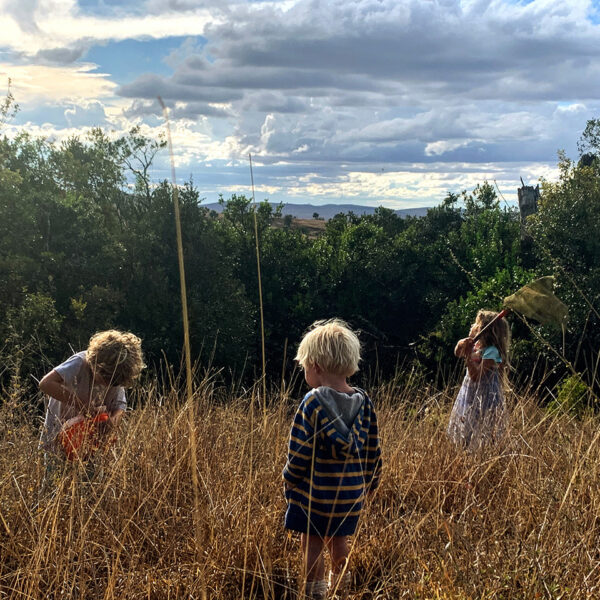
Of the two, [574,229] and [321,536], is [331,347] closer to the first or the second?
[321,536]

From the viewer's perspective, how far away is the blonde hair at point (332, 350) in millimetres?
2562

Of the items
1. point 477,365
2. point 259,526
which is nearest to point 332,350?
point 259,526

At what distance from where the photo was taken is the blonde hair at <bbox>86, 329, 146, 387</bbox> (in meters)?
3.17

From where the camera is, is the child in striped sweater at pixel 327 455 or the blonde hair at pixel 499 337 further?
the blonde hair at pixel 499 337

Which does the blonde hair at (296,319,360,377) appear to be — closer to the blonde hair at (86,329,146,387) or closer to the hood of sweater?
the hood of sweater

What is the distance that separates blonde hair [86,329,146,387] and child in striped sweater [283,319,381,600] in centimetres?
99

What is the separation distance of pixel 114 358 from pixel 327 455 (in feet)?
3.93

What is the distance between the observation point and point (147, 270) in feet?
55.1

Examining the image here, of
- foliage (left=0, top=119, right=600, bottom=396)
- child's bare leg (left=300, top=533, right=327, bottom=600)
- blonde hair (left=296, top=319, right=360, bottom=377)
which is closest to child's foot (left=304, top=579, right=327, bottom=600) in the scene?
child's bare leg (left=300, top=533, right=327, bottom=600)

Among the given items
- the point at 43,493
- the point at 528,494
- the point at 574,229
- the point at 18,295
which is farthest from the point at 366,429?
the point at 574,229

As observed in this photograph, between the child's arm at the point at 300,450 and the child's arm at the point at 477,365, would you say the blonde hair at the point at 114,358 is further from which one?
the child's arm at the point at 477,365

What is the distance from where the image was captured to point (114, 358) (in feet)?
10.4

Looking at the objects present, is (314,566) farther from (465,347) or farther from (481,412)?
(465,347)

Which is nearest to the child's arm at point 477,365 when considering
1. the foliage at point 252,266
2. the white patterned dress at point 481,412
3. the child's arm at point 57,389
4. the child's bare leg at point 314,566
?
the white patterned dress at point 481,412
